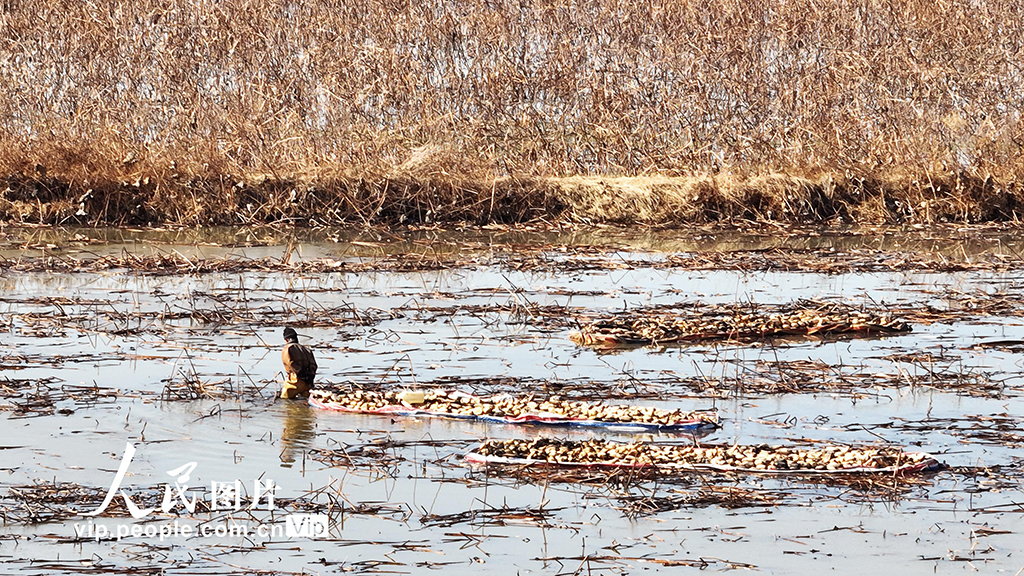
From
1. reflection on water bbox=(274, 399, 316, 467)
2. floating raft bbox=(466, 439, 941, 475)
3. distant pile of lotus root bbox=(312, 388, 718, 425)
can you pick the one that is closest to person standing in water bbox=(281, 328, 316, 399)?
reflection on water bbox=(274, 399, 316, 467)

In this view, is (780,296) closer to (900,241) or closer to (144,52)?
(900,241)

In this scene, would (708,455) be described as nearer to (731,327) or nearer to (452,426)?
(452,426)

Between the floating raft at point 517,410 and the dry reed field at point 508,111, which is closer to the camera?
the floating raft at point 517,410

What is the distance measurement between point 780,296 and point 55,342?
829cm

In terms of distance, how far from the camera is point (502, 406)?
10562mm

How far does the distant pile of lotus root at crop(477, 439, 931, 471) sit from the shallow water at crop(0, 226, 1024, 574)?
0.25 m

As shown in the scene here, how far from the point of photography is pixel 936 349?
13.9 m

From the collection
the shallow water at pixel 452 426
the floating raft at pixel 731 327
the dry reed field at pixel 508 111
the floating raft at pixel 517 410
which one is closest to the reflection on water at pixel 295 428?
the shallow water at pixel 452 426

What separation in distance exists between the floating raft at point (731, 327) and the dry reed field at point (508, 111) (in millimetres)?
12327

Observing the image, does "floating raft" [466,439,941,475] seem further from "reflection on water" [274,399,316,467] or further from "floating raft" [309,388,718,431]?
"reflection on water" [274,399,316,467]

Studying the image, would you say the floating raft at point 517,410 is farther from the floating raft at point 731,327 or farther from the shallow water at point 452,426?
the floating raft at point 731,327

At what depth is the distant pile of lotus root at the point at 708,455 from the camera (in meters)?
8.80

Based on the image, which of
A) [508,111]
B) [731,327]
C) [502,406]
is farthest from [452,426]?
[508,111]

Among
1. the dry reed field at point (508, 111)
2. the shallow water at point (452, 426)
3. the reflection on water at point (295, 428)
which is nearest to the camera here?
the shallow water at point (452, 426)
